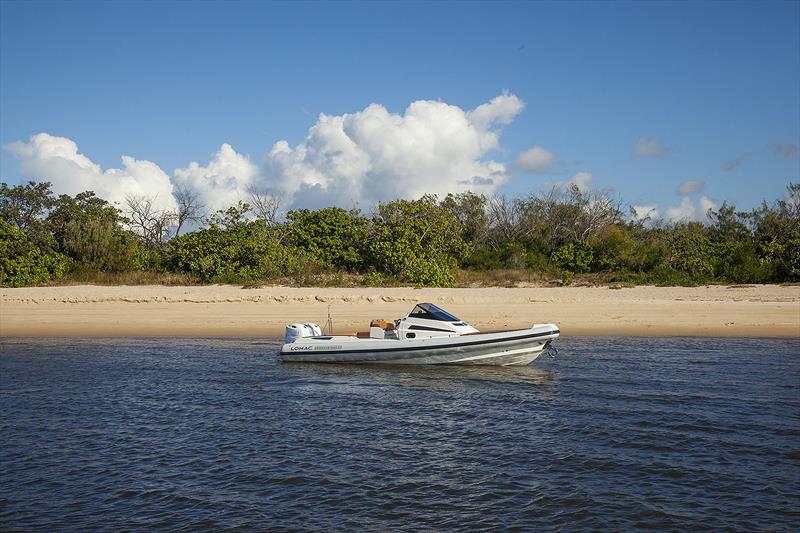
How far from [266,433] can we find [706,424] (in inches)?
265

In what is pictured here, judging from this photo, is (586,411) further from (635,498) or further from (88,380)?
(88,380)

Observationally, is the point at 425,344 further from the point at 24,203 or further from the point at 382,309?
the point at 24,203

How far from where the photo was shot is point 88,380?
1504cm

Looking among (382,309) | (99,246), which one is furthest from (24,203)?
(382,309)

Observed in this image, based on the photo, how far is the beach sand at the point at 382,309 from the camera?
22125 mm

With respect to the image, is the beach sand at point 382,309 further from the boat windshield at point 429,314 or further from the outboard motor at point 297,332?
the boat windshield at point 429,314

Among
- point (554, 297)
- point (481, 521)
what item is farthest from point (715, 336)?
point (481, 521)

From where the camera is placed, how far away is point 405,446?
33.0ft

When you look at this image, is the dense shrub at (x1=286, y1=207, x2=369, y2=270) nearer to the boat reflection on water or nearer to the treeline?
the treeline

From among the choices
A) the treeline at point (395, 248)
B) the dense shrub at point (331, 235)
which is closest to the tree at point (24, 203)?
the treeline at point (395, 248)

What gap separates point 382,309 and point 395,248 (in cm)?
863

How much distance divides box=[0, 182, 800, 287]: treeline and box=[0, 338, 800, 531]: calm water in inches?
606

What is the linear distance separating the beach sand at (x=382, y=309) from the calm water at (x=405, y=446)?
564 cm

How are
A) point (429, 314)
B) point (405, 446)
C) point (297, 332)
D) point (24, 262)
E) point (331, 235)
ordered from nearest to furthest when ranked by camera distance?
1. point (405, 446)
2. point (429, 314)
3. point (297, 332)
4. point (24, 262)
5. point (331, 235)
